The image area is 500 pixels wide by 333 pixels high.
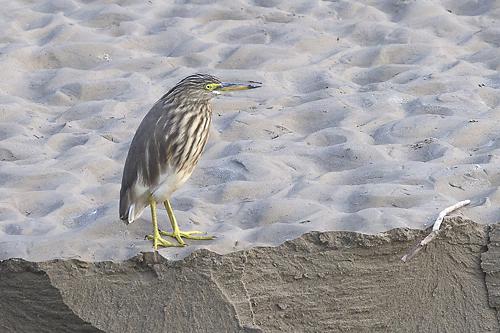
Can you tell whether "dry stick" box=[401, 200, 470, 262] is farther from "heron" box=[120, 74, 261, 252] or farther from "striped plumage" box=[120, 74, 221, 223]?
"striped plumage" box=[120, 74, 221, 223]

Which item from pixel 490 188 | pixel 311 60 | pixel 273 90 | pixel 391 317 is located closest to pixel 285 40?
pixel 311 60

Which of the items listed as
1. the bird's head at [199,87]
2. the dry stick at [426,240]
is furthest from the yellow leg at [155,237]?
the dry stick at [426,240]

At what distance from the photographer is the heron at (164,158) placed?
14.4 feet

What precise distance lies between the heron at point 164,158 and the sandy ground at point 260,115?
0.15m

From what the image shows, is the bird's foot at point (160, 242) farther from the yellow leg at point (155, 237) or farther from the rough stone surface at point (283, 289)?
the rough stone surface at point (283, 289)

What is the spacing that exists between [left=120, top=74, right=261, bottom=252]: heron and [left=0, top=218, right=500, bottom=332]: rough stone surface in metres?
0.26

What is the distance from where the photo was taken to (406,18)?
7309 millimetres

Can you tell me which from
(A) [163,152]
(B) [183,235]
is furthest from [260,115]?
(B) [183,235]

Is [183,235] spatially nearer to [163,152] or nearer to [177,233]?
[177,233]

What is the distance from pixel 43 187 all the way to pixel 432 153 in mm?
1953

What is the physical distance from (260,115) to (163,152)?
163 centimetres

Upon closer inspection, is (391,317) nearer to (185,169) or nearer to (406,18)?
(185,169)

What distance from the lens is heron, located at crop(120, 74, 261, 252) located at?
4.38 metres

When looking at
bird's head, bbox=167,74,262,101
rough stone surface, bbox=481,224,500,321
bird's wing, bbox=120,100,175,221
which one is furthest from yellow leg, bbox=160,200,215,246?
rough stone surface, bbox=481,224,500,321
